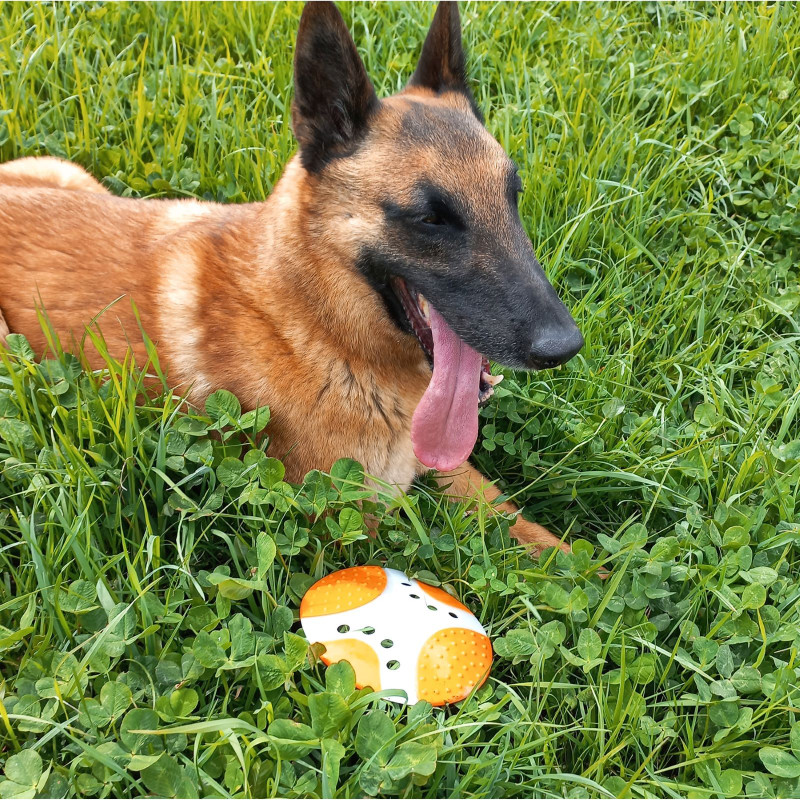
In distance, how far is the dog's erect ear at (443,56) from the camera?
2.97 m

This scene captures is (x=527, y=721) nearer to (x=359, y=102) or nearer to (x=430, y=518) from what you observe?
(x=430, y=518)

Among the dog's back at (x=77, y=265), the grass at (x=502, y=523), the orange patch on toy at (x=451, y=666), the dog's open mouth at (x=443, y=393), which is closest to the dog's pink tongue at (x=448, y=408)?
the dog's open mouth at (x=443, y=393)

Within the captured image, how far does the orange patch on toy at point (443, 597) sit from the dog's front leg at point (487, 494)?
1.65 feet

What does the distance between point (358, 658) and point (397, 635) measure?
0.44 feet

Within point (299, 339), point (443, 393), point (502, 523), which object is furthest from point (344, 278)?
point (502, 523)

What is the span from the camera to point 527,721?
2125mm

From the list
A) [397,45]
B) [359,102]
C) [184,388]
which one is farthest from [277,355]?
[397,45]

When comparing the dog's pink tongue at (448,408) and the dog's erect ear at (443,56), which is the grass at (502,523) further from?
the dog's erect ear at (443,56)

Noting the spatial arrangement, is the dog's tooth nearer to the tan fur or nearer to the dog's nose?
the tan fur

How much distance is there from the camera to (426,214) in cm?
259

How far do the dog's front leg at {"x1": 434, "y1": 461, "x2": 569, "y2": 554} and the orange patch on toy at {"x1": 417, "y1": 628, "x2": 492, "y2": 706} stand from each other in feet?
2.30

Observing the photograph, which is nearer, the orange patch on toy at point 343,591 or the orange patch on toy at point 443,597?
the orange patch on toy at point 343,591

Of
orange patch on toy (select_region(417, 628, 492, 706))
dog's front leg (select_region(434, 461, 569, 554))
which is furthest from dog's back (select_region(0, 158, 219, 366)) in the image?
orange patch on toy (select_region(417, 628, 492, 706))

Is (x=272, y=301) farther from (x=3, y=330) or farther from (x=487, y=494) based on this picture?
(x=487, y=494)
